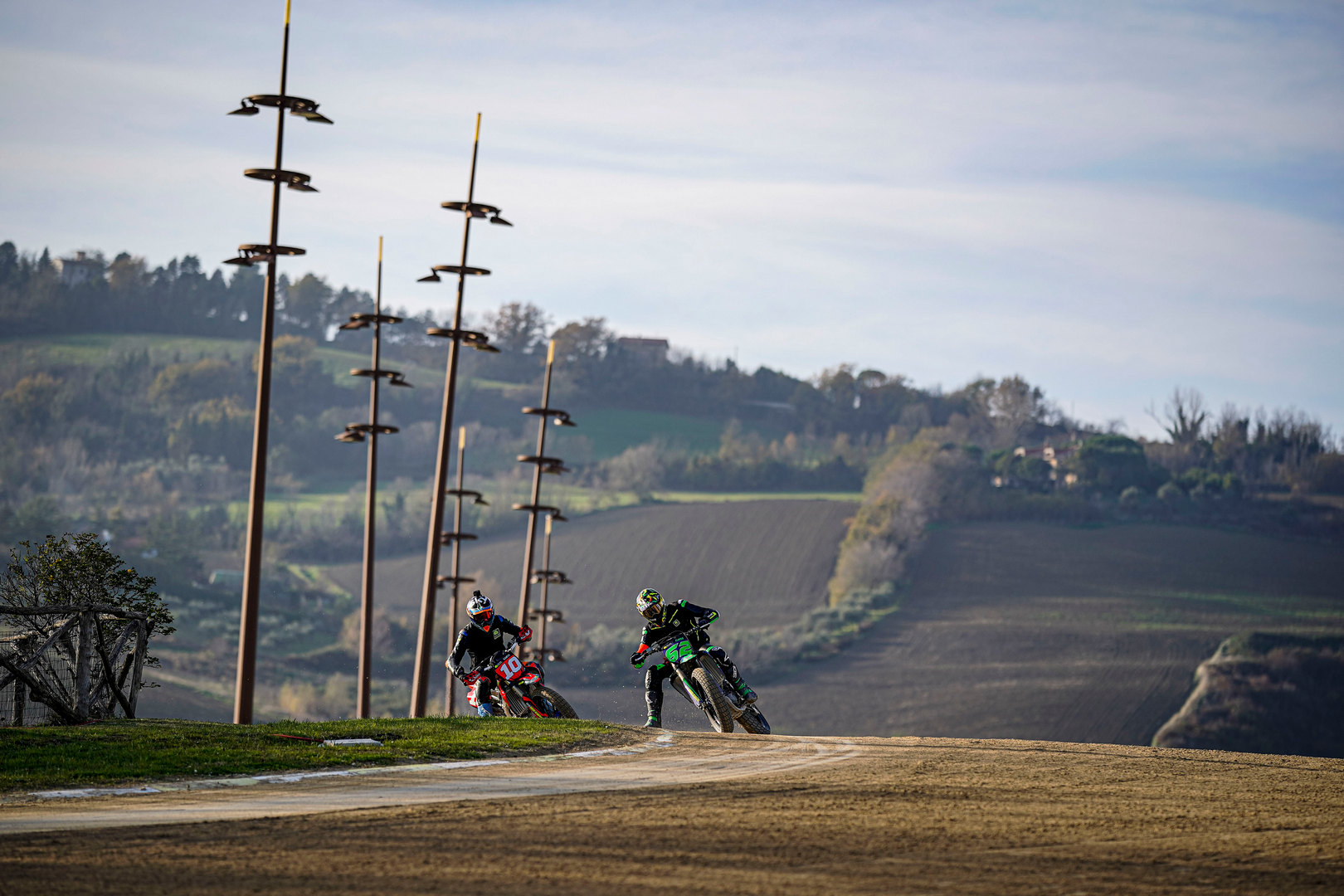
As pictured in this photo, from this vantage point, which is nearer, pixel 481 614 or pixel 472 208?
pixel 481 614

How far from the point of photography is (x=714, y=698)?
17.1 metres

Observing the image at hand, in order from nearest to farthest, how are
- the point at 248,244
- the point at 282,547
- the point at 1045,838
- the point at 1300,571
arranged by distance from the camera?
the point at 1045,838
the point at 248,244
the point at 1300,571
the point at 282,547

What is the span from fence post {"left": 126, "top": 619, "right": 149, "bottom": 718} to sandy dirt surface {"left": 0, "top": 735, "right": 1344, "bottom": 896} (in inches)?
250

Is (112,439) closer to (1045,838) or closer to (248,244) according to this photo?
(248,244)

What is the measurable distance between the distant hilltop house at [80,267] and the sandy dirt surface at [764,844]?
198965 mm

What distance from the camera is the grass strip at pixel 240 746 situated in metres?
11.5

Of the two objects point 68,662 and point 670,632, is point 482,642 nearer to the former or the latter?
point 670,632

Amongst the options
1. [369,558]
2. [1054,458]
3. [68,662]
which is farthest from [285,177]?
[1054,458]

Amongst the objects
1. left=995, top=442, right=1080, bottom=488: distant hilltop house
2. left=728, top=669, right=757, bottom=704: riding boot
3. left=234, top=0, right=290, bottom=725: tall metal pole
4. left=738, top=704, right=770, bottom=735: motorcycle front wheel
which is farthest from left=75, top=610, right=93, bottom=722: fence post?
left=995, top=442, right=1080, bottom=488: distant hilltop house

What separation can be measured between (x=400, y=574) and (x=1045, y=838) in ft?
336

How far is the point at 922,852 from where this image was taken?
8492 mm

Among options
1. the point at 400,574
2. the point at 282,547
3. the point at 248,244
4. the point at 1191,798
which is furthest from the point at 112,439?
the point at 1191,798

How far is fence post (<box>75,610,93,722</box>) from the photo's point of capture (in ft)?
48.5

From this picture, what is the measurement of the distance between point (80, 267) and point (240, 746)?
197746mm
